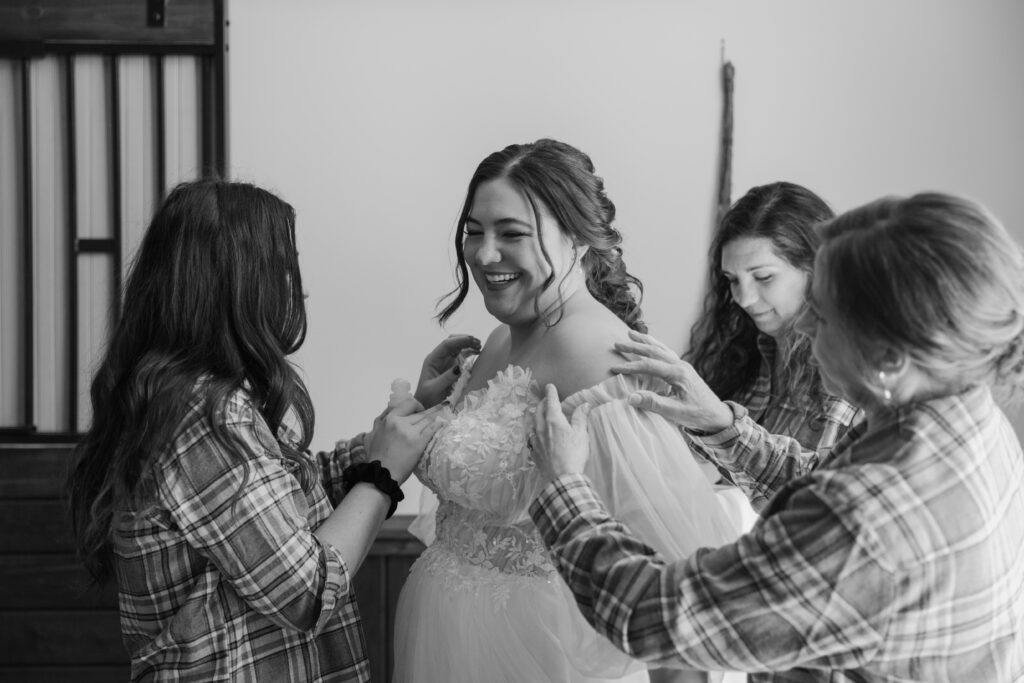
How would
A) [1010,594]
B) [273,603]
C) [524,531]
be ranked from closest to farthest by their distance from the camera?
[1010,594], [273,603], [524,531]

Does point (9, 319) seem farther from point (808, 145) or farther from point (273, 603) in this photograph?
point (808, 145)

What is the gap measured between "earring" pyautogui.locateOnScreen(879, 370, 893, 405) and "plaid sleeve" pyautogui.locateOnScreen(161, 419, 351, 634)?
870mm

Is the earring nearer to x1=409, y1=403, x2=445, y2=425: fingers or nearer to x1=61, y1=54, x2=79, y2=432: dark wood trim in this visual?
x1=409, y1=403, x2=445, y2=425: fingers

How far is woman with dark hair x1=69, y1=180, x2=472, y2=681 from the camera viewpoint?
58.7 inches

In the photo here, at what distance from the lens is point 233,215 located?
162cm

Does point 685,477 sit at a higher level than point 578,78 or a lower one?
lower

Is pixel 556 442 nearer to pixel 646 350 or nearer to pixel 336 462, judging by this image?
pixel 646 350

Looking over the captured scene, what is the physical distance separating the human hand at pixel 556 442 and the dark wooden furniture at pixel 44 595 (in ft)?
5.79

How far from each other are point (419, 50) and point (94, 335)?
52.6 inches

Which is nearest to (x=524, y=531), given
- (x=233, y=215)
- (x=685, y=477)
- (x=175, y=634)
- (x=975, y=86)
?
(x=685, y=477)

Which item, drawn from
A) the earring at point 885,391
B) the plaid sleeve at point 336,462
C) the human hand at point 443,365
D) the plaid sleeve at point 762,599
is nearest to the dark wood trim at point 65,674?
the plaid sleeve at point 336,462

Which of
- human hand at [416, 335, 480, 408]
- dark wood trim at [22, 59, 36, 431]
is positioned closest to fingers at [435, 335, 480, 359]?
human hand at [416, 335, 480, 408]

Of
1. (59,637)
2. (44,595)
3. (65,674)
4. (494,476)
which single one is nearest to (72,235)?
(44,595)

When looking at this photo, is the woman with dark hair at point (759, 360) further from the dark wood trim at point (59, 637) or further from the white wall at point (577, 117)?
the dark wood trim at point (59, 637)
